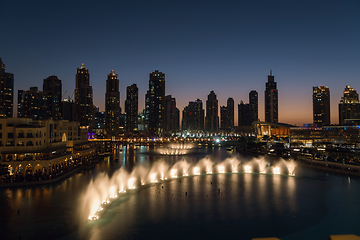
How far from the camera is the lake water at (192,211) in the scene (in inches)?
837

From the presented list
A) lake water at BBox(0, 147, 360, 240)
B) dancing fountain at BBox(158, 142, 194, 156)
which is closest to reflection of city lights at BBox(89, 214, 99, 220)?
lake water at BBox(0, 147, 360, 240)

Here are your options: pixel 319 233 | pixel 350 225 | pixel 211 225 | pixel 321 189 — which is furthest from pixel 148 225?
pixel 321 189

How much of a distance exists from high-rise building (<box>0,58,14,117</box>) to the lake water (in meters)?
152

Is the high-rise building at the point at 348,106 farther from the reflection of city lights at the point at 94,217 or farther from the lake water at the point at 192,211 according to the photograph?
the reflection of city lights at the point at 94,217

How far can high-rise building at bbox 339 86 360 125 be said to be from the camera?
16688cm

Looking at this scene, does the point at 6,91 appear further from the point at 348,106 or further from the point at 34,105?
the point at 348,106

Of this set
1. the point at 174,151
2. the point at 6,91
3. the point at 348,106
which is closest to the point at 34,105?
the point at 6,91

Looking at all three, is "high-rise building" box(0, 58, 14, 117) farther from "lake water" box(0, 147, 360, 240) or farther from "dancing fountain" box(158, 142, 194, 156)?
"lake water" box(0, 147, 360, 240)

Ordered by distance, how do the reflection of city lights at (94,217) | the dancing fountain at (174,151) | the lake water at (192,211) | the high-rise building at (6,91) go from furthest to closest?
the high-rise building at (6,91), the dancing fountain at (174,151), the reflection of city lights at (94,217), the lake water at (192,211)

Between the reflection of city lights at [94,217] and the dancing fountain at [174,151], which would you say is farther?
the dancing fountain at [174,151]

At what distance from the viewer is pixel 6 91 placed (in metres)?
163

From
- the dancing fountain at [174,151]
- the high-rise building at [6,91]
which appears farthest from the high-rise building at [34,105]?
the dancing fountain at [174,151]

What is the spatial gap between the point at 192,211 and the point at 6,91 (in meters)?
182

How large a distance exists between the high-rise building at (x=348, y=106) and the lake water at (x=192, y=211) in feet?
503
